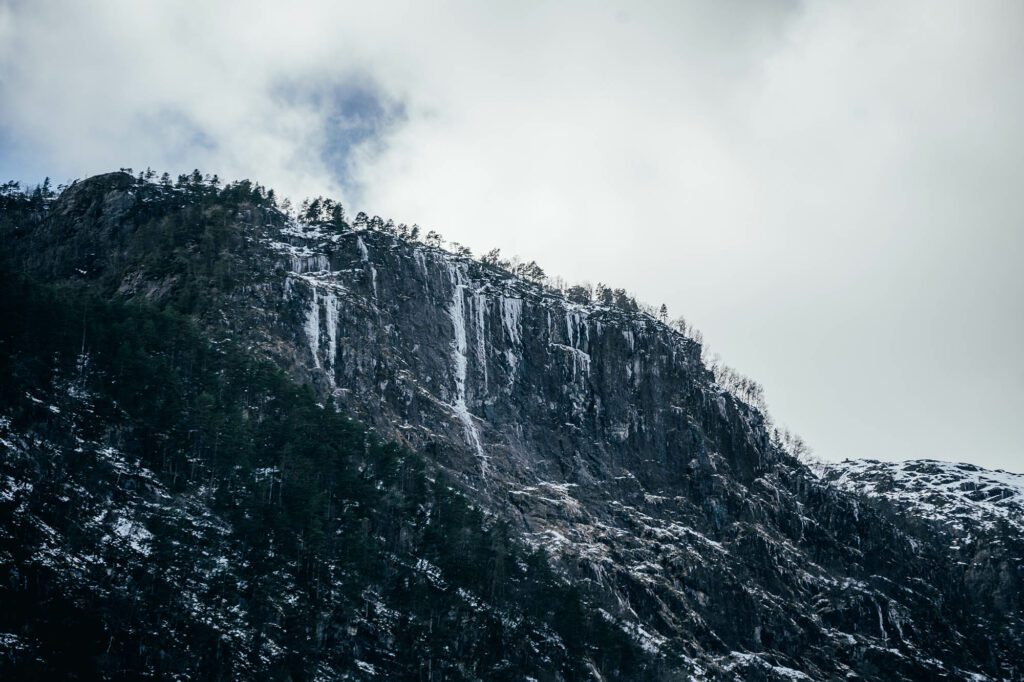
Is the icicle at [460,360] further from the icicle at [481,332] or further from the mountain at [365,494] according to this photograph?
the icicle at [481,332]

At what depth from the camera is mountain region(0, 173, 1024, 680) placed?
100 m

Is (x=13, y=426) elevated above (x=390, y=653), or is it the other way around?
(x=13, y=426)

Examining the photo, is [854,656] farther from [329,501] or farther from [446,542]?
[329,501]

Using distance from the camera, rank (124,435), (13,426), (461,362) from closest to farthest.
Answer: (13,426), (124,435), (461,362)

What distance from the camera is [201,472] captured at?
4564 inches

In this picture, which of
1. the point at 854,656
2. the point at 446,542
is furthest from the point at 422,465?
the point at 854,656

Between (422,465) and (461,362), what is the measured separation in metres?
45.0

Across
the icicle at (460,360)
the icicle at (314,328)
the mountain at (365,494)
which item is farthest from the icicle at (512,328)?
the icicle at (314,328)

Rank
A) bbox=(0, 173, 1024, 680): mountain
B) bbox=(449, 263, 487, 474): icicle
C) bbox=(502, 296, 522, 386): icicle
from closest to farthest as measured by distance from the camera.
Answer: bbox=(0, 173, 1024, 680): mountain
bbox=(449, 263, 487, 474): icicle
bbox=(502, 296, 522, 386): icicle

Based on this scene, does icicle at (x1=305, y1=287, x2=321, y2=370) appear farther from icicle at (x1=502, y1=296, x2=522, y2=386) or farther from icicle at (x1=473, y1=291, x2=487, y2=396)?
icicle at (x1=502, y1=296, x2=522, y2=386)

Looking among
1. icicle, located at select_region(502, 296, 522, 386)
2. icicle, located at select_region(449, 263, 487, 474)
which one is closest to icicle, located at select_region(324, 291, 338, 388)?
icicle, located at select_region(449, 263, 487, 474)

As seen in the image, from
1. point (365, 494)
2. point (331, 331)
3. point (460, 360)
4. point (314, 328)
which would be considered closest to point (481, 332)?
point (460, 360)

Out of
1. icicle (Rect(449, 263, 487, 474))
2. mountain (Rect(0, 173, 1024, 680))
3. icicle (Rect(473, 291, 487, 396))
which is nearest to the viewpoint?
mountain (Rect(0, 173, 1024, 680))

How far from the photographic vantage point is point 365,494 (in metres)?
128
